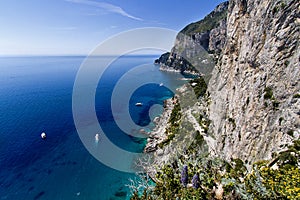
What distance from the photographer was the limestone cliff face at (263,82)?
14.9 metres

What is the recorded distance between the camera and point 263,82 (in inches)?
714

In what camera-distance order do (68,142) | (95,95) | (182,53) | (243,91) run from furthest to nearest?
(182,53) < (95,95) < (68,142) < (243,91)

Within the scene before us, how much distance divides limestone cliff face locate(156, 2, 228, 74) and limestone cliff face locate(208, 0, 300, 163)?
86.5 m

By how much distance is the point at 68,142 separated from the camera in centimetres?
4350

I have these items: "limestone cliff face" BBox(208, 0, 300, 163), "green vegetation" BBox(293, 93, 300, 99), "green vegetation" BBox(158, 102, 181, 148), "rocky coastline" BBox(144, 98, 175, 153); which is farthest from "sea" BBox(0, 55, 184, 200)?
"green vegetation" BBox(293, 93, 300, 99)

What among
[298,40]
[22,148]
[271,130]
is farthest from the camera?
[22,148]

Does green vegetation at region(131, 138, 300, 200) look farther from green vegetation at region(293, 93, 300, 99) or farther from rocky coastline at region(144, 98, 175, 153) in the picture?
rocky coastline at region(144, 98, 175, 153)

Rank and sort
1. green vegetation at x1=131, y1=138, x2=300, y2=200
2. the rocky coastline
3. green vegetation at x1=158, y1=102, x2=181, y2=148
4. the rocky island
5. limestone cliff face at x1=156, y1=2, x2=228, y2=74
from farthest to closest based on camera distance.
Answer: limestone cliff face at x1=156, y1=2, x2=228, y2=74
the rocky coastline
green vegetation at x1=158, y1=102, x2=181, y2=148
the rocky island
green vegetation at x1=131, y1=138, x2=300, y2=200

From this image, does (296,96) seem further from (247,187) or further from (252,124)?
(247,187)

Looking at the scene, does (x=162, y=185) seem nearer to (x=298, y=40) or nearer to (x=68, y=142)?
(x=298, y=40)

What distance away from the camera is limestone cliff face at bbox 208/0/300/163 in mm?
14914

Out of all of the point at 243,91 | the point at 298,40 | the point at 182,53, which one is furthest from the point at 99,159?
the point at 182,53

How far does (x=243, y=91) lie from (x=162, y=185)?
17503 mm

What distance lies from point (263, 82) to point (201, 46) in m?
126
